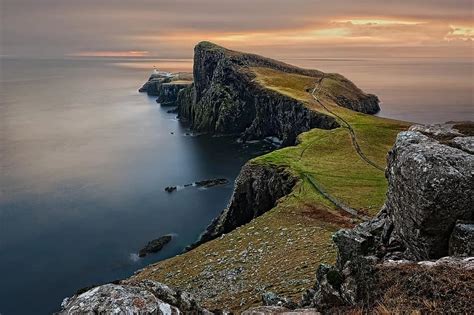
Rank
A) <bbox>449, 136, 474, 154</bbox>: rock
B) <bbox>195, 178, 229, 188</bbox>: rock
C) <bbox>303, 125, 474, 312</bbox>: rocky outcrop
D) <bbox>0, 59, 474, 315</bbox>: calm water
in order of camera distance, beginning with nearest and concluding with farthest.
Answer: <bbox>303, 125, 474, 312</bbox>: rocky outcrop
<bbox>449, 136, 474, 154</bbox>: rock
<bbox>0, 59, 474, 315</bbox>: calm water
<bbox>195, 178, 229, 188</bbox>: rock

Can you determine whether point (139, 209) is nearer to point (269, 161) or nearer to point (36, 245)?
point (36, 245)

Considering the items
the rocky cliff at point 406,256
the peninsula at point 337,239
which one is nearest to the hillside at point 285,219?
the peninsula at point 337,239

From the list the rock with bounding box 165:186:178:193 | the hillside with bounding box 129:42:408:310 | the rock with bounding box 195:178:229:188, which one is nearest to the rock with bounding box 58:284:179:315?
the hillside with bounding box 129:42:408:310

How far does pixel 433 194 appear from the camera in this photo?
22.7m

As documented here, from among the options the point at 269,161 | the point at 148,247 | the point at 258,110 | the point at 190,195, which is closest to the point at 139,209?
the point at 190,195

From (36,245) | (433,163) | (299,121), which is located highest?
(433,163)

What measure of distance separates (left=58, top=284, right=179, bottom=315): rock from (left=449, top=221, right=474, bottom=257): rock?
14.7 meters

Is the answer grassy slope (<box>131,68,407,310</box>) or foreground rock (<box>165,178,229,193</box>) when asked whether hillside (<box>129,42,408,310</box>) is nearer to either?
grassy slope (<box>131,68,407,310</box>)

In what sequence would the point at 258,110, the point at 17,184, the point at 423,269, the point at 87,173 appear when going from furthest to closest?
the point at 258,110, the point at 87,173, the point at 17,184, the point at 423,269

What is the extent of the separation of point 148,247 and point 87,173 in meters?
60.5

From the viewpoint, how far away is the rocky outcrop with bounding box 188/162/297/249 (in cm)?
7806

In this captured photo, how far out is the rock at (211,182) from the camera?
11644 cm

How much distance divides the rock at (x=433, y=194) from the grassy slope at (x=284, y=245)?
41.5 feet

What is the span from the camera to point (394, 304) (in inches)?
682
